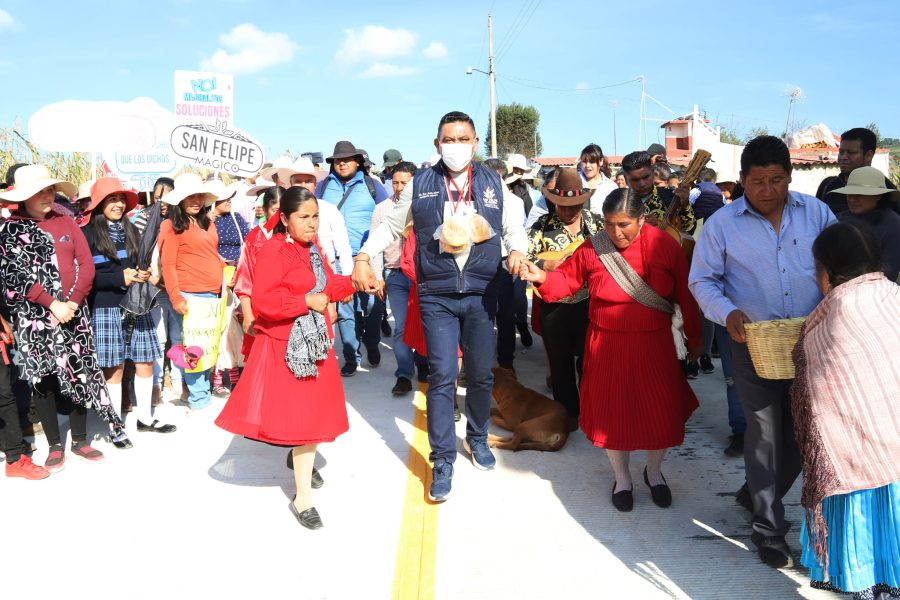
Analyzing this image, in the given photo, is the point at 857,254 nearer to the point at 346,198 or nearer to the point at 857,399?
the point at 857,399

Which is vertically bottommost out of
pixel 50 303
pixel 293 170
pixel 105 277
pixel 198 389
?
pixel 198 389

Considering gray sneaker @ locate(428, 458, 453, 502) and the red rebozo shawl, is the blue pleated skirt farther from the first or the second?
gray sneaker @ locate(428, 458, 453, 502)

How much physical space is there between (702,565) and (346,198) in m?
5.14

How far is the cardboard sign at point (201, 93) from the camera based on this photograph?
30.9ft

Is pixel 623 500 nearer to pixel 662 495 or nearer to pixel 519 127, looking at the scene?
pixel 662 495

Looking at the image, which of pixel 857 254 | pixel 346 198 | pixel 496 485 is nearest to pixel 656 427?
pixel 496 485

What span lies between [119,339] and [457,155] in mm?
2979

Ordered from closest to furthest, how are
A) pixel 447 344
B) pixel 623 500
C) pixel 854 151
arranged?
pixel 623 500 < pixel 447 344 < pixel 854 151

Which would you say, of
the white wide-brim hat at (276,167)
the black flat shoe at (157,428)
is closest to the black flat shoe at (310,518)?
the black flat shoe at (157,428)

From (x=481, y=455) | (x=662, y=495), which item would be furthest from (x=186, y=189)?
(x=662, y=495)

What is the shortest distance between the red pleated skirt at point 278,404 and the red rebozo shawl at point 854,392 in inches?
96.8

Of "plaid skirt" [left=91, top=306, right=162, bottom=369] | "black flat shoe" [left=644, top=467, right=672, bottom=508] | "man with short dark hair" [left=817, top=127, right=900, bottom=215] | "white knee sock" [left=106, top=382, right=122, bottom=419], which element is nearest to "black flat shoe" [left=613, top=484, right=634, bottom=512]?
"black flat shoe" [left=644, top=467, right=672, bottom=508]

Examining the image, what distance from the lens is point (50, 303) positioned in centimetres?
467

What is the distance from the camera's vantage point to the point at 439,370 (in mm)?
4367
